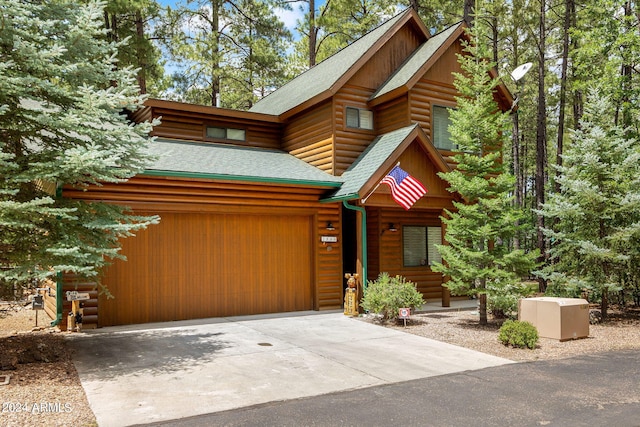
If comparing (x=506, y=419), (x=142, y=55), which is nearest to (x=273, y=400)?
(x=506, y=419)

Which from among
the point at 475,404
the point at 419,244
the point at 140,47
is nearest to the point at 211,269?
the point at 419,244

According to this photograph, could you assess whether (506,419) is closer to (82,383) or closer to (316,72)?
(82,383)

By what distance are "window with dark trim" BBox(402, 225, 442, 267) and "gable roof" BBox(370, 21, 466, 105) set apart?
4032 mm

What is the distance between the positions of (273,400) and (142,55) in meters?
19.7

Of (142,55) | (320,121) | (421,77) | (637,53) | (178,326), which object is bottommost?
(178,326)

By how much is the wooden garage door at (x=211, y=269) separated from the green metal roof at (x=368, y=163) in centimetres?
144

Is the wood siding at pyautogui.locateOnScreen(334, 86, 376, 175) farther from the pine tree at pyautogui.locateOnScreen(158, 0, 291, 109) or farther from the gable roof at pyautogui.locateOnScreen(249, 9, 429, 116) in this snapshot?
the pine tree at pyautogui.locateOnScreen(158, 0, 291, 109)

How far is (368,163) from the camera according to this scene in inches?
502

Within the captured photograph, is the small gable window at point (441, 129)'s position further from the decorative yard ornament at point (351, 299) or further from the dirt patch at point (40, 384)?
the dirt patch at point (40, 384)

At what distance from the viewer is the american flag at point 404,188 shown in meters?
11.3

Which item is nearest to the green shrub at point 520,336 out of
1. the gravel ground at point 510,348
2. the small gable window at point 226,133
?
the gravel ground at point 510,348

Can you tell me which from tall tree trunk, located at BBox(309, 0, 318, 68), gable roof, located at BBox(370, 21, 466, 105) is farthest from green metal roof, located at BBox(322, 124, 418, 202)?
tall tree trunk, located at BBox(309, 0, 318, 68)

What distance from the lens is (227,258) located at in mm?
11719

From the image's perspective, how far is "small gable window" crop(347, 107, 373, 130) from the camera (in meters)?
14.2
